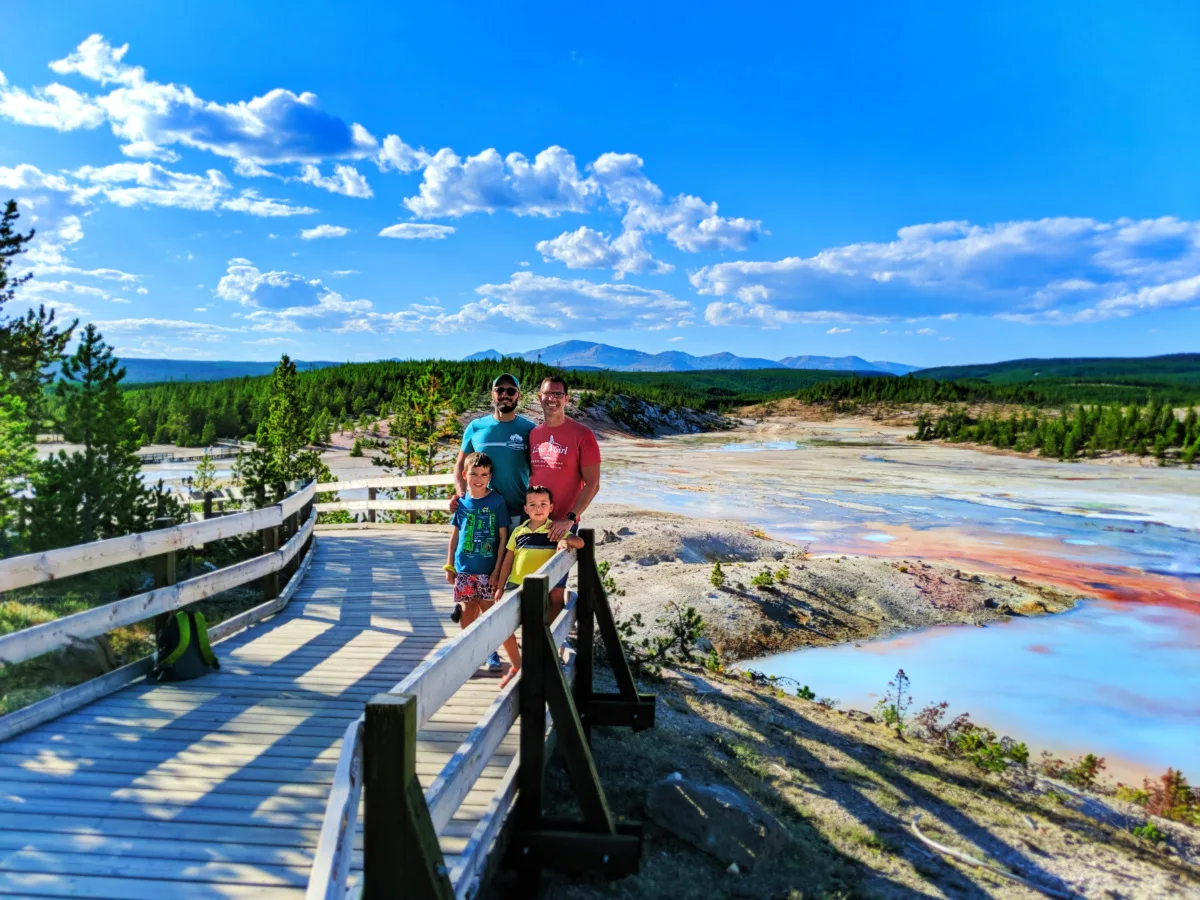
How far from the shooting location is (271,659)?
21.9ft

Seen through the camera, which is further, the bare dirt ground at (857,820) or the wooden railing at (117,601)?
the wooden railing at (117,601)

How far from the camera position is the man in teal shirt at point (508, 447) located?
6.22 m

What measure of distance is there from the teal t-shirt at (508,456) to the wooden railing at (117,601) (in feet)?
8.37

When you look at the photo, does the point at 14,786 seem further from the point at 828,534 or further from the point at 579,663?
the point at 828,534

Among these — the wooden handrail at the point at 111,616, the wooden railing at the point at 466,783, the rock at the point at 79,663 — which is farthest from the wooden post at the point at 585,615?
the rock at the point at 79,663

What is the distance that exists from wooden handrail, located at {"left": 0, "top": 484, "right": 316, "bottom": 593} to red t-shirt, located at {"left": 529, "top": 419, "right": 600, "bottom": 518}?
295 cm

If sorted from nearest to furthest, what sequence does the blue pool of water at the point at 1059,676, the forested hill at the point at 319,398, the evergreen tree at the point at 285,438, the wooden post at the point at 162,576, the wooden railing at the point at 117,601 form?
the wooden railing at the point at 117,601
the wooden post at the point at 162,576
the blue pool of water at the point at 1059,676
the evergreen tree at the point at 285,438
the forested hill at the point at 319,398

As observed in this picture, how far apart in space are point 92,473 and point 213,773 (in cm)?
1384

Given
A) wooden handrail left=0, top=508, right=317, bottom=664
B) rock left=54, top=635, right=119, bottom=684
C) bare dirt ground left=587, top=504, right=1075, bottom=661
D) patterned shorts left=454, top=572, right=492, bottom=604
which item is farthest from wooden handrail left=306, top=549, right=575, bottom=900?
bare dirt ground left=587, top=504, right=1075, bottom=661

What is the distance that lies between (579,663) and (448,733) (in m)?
1.39

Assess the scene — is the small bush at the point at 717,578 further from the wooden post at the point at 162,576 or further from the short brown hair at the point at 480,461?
the wooden post at the point at 162,576

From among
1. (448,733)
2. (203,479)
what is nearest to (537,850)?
(448,733)

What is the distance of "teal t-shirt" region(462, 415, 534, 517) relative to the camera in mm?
6242

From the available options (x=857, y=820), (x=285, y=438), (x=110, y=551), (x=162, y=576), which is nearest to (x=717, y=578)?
(x=857, y=820)
